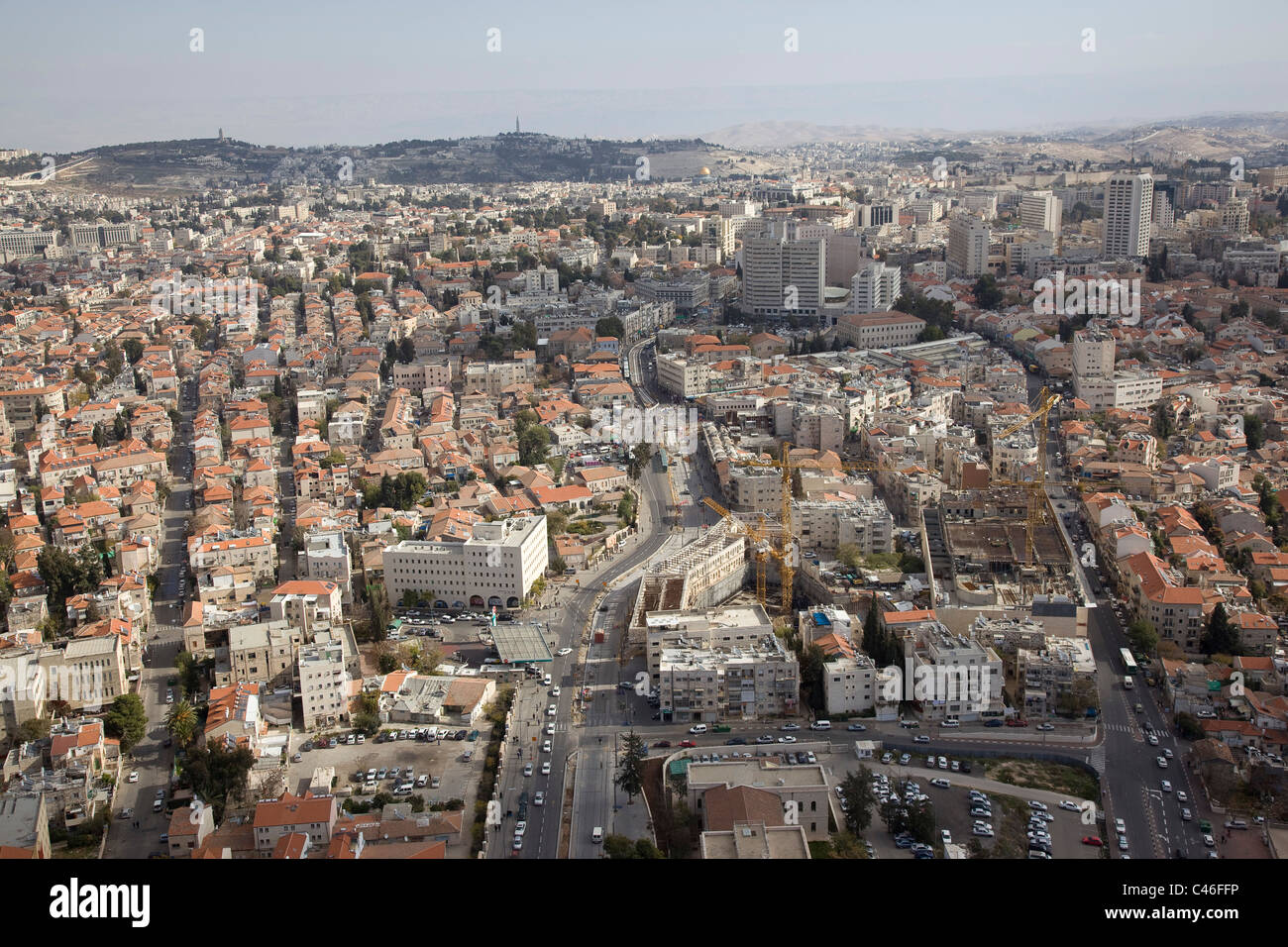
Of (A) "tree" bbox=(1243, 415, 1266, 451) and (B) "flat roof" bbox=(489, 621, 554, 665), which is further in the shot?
(A) "tree" bbox=(1243, 415, 1266, 451)

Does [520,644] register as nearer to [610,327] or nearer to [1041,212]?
[610,327]

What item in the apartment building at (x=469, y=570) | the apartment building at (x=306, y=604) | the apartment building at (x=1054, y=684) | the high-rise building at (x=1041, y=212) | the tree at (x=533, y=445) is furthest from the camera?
the high-rise building at (x=1041, y=212)

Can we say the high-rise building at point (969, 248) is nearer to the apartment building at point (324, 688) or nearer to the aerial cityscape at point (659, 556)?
the aerial cityscape at point (659, 556)

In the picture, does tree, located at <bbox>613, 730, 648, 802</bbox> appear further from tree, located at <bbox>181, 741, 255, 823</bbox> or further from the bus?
the bus

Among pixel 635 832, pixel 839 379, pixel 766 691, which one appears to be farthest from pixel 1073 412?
pixel 635 832

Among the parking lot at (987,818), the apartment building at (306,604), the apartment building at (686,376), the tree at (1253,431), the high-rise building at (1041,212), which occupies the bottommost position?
the parking lot at (987,818)

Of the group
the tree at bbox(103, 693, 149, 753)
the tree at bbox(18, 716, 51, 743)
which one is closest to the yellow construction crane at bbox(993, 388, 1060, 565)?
the tree at bbox(103, 693, 149, 753)

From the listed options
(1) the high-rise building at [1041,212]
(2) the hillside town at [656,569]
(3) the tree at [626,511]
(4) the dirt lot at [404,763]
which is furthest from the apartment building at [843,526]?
(1) the high-rise building at [1041,212]

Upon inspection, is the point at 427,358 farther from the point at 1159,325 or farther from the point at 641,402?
the point at 1159,325
